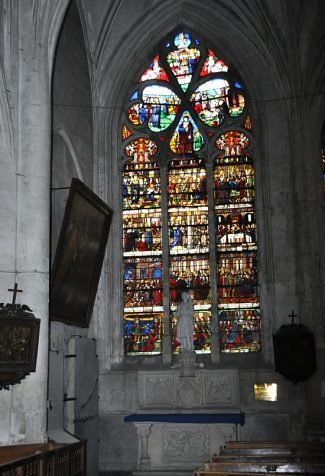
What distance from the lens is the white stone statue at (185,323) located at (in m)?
14.2

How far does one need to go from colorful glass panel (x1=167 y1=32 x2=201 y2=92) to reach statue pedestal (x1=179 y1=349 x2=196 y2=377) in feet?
20.3

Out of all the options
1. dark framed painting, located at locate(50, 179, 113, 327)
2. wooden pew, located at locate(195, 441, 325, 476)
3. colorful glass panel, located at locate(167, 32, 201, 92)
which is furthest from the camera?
colorful glass panel, located at locate(167, 32, 201, 92)

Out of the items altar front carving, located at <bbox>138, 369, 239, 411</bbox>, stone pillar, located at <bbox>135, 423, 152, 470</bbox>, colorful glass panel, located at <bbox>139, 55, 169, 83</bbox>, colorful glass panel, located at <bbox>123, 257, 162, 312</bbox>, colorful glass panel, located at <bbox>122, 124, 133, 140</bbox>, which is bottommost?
stone pillar, located at <bbox>135, 423, 152, 470</bbox>

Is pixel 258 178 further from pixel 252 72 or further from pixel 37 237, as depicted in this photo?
pixel 37 237

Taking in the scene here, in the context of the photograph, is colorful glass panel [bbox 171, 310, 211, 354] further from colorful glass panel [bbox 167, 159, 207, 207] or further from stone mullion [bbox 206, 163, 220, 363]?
colorful glass panel [bbox 167, 159, 207, 207]

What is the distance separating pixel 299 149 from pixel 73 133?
4.57m

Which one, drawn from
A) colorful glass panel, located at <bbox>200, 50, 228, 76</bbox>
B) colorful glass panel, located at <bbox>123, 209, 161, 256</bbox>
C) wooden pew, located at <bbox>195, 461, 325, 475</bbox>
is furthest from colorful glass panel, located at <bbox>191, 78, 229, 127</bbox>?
wooden pew, located at <bbox>195, 461, 325, 475</bbox>

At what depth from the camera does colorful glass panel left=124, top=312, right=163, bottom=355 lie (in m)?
15.5

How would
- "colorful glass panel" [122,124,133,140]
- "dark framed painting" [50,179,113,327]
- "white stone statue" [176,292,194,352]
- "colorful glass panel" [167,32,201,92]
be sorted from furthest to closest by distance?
1. "colorful glass panel" [167,32,201,92]
2. "colorful glass panel" [122,124,133,140]
3. "white stone statue" [176,292,194,352]
4. "dark framed painting" [50,179,113,327]

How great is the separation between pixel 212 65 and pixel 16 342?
9486 millimetres

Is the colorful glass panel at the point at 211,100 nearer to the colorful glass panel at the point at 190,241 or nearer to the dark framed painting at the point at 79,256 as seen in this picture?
the colorful glass panel at the point at 190,241

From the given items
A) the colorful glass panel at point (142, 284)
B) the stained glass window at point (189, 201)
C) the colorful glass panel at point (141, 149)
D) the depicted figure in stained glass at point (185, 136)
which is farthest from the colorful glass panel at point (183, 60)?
the colorful glass panel at point (142, 284)

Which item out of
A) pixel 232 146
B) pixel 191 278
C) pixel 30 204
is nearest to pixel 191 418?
pixel 191 278

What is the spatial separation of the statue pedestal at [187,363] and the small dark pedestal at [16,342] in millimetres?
4849
